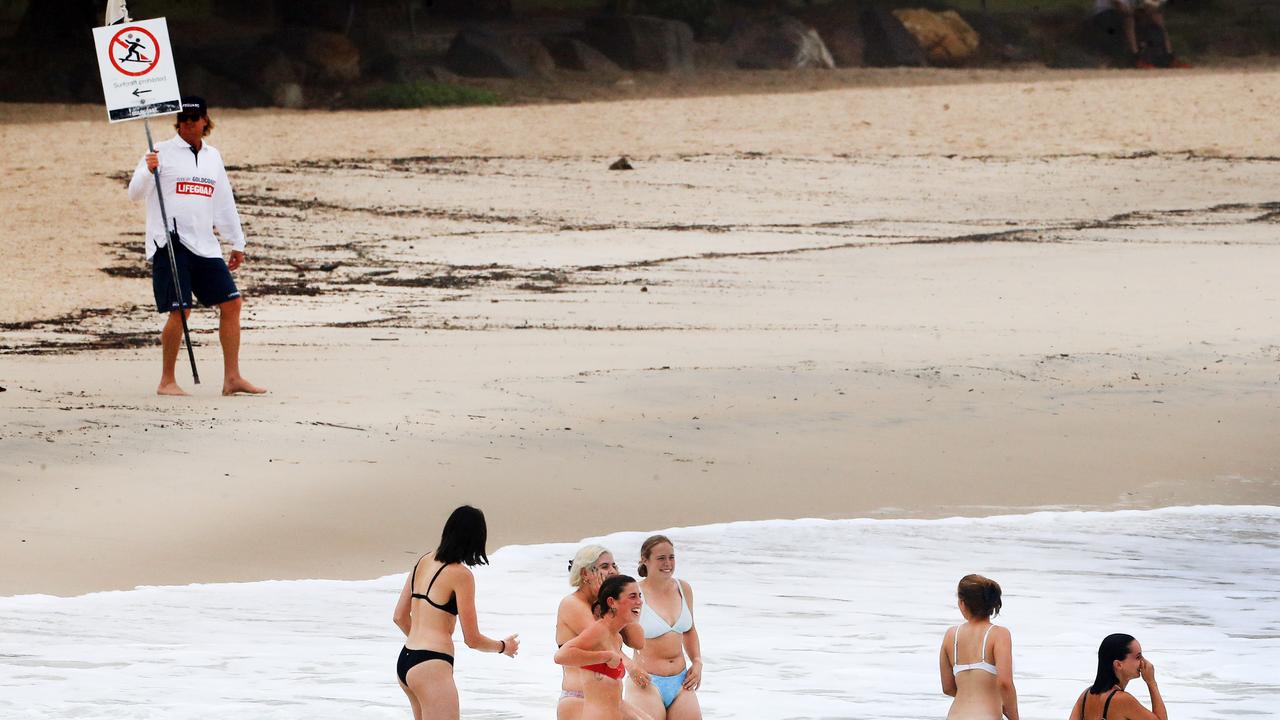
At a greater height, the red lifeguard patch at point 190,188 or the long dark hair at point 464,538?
the red lifeguard patch at point 190,188

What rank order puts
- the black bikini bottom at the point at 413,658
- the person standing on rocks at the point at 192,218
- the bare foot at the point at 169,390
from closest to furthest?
the black bikini bottom at the point at 413,658 < the person standing on rocks at the point at 192,218 < the bare foot at the point at 169,390

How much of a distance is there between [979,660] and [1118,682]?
1.28 ft

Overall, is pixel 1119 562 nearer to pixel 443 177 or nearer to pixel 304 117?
pixel 443 177

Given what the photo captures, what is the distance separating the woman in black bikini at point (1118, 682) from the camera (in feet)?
18.0

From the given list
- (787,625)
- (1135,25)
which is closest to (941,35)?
(1135,25)

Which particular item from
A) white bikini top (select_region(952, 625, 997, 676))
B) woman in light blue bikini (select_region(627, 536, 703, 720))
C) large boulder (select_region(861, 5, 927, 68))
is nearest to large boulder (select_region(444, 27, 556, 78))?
large boulder (select_region(861, 5, 927, 68))

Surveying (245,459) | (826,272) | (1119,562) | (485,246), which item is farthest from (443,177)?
(1119,562)

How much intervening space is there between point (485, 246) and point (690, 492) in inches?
301

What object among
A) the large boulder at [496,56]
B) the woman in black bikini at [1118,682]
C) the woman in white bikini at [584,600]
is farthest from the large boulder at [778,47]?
the woman in white bikini at [584,600]

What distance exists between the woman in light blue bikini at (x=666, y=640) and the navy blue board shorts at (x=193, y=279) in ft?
14.5

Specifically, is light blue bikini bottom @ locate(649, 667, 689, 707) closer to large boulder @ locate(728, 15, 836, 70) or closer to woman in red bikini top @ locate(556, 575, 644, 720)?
woman in red bikini top @ locate(556, 575, 644, 720)

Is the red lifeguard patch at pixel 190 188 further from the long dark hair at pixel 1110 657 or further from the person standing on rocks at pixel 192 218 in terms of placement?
the long dark hair at pixel 1110 657

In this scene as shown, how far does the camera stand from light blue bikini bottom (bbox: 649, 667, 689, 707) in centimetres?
589

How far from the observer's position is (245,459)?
9.09 meters
